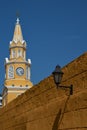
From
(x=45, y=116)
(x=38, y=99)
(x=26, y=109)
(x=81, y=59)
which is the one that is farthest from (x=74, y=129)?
(x=26, y=109)

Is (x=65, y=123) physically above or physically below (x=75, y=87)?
below

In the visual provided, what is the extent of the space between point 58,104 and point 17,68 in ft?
188

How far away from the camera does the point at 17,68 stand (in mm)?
67188

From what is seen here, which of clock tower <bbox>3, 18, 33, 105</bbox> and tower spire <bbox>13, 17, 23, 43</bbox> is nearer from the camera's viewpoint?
clock tower <bbox>3, 18, 33, 105</bbox>

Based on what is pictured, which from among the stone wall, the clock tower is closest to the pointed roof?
the clock tower

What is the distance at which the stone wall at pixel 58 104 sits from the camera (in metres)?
8.48

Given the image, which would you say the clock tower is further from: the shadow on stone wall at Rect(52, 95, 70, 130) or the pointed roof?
the shadow on stone wall at Rect(52, 95, 70, 130)

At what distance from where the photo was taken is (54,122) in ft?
33.4

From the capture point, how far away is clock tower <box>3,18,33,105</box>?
213ft

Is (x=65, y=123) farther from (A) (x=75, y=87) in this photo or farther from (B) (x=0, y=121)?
(B) (x=0, y=121)

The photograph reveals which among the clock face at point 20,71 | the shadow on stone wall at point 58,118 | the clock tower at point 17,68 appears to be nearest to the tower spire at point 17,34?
the clock tower at point 17,68

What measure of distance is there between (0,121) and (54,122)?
36.8 feet

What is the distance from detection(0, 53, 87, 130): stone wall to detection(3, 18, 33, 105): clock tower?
163 ft

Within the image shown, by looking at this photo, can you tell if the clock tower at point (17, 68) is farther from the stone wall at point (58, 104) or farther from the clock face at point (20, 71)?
the stone wall at point (58, 104)
